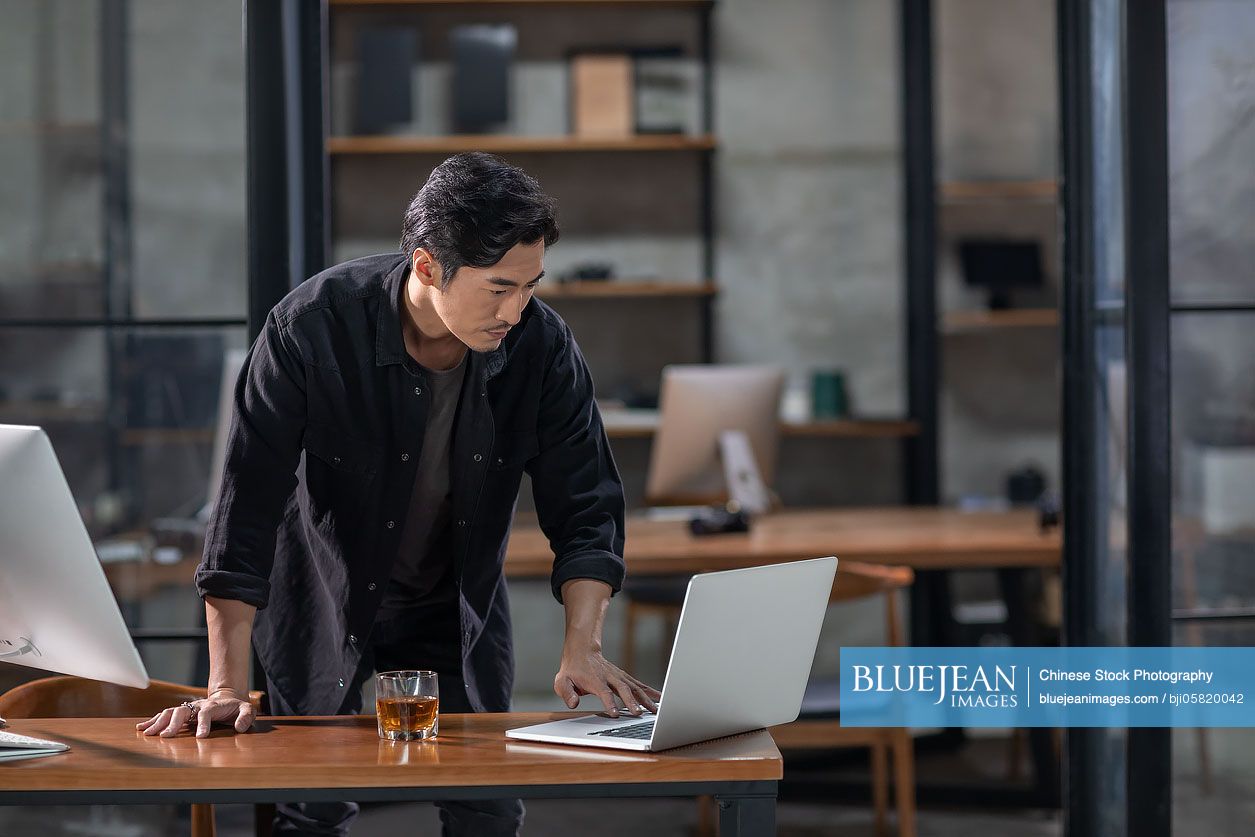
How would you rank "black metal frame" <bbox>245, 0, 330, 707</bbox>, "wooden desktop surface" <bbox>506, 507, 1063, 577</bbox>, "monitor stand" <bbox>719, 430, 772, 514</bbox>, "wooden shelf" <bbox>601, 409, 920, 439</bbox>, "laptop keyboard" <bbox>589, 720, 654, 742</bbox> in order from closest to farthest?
1. "laptop keyboard" <bbox>589, 720, 654, 742</bbox>
2. "black metal frame" <bbox>245, 0, 330, 707</bbox>
3. "wooden desktop surface" <bbox>506, 507, 1063, 577</bbox>
4. "monitor stand" <bbox>719, 430, 772, 514</bbox>
5. "wooden shelf" <bbox>601, 409, 920, 439</bbox>

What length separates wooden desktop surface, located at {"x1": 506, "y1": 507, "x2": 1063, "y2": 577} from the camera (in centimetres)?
332

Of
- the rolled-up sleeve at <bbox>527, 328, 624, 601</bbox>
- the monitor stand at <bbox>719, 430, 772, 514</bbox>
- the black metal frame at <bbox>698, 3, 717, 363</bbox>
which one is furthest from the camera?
the black metal frame at <bbox>698, 3, 717, 363</bbox>

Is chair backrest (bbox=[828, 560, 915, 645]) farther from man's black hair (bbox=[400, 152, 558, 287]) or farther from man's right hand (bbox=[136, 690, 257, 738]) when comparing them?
man's right hand (bbox=[136, 690, 257, 738])

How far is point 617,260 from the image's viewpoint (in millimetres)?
5699

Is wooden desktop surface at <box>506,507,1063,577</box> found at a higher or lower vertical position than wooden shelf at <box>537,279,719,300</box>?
lower

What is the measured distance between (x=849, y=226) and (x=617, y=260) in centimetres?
101

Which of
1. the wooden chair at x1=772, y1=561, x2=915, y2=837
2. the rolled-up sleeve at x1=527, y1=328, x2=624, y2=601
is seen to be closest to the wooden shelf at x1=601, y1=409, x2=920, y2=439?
the wooden chair at x1=772, y1=561, x2=915, y2=837

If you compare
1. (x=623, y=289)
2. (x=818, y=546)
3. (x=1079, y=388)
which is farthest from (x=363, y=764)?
(x=623, y=289)

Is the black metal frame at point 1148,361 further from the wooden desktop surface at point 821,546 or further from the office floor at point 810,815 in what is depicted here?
the wooden desktop surface at point 821,546

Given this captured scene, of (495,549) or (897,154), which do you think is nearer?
(495,549)

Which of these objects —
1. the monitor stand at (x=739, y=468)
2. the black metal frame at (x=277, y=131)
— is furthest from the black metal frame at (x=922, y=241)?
the black metal frame at (x=277, y=131)

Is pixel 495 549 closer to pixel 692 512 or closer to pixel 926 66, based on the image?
pixel 692 512

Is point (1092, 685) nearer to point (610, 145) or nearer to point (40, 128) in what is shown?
point (40, 128)

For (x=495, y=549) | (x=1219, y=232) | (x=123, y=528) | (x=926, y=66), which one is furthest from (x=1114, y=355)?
(x=926, y=66)
